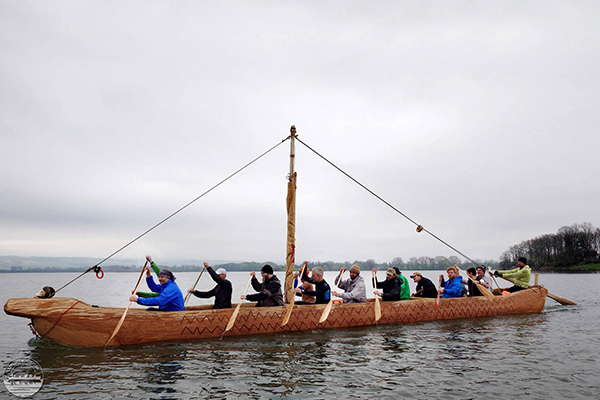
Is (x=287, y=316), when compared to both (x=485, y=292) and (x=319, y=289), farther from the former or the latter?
(x=485, y=292)

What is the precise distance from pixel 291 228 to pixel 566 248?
128558mm

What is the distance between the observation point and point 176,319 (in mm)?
11016

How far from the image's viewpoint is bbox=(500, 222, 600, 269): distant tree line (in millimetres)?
113438

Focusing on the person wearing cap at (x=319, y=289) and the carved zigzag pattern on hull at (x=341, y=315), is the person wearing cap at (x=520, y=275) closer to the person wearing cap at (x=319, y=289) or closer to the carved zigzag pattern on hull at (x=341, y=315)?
the carved zigzag pattern on hull at (x=341, y=315)

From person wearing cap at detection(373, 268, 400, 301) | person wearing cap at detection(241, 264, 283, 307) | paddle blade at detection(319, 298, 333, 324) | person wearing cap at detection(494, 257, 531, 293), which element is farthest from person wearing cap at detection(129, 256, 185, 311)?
person wearing cap at detection(494, 257, 531, 293)

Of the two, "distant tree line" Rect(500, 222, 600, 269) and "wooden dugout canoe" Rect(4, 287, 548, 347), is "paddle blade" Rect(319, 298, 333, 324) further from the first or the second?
"distant tree line" Rect(500, 222, 600, 269)

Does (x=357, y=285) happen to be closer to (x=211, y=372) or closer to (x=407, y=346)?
(x=407, y=346)

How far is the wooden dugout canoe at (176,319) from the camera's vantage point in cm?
1012

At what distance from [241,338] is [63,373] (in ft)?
15.6

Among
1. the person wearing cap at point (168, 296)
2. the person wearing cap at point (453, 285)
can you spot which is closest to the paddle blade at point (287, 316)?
the person wearing cap at point (168, 296)

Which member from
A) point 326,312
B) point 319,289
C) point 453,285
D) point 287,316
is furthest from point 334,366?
point 453,285

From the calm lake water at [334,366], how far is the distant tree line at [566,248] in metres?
121

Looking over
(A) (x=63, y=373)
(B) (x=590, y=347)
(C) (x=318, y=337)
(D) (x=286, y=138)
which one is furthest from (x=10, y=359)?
(B) (x=590, y=347)

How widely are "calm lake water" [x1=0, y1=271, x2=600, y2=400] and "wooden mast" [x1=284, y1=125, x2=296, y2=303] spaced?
1641 millimetres
